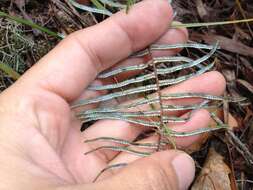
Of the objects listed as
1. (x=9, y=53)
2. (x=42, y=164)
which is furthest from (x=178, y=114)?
(x=9, y=53)

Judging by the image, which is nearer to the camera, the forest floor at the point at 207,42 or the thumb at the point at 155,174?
the thumb at the point at 155,174

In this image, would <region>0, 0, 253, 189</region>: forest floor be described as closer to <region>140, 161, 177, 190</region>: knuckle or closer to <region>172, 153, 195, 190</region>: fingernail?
<region>172, 153, 195, 190</region>: fingernail

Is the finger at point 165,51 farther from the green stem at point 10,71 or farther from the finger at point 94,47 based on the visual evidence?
the green stem at point 10,71

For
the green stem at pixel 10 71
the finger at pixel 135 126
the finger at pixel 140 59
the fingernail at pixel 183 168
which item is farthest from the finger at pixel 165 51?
the fingernail at pixel 183 168

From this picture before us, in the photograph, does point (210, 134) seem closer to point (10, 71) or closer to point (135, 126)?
point (135, 126)

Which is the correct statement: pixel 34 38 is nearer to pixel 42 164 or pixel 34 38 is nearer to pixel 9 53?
pixel 9 53

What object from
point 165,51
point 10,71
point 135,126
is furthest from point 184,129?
point 10,71

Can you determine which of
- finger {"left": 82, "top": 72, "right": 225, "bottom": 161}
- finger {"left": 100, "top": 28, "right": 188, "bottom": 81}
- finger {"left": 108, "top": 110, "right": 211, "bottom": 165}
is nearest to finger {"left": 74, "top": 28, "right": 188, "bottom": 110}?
finger {"left": 100, "top": 28, "right": 188, "bottom": 81}
